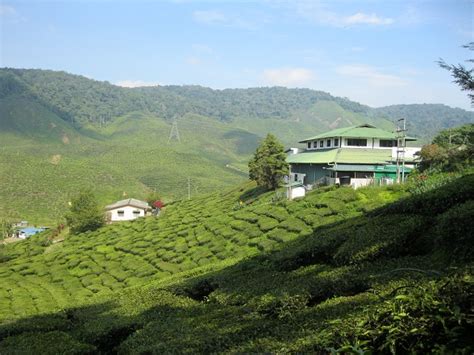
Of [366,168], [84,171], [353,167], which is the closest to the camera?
[366,168]

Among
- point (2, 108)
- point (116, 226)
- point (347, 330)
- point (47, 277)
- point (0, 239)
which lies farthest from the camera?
point (2, 108)

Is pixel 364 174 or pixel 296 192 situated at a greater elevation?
pixel 364 174

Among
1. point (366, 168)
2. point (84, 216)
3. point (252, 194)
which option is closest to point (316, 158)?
point (366, 168)

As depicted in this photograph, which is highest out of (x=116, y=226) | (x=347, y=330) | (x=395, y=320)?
(x=395, y=320)

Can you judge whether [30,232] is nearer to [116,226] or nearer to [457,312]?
[116,226]

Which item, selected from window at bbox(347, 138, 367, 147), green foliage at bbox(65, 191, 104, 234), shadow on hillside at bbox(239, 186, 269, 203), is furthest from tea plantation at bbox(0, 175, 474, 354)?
green foliage at bbox(65, 191, 104, 234)

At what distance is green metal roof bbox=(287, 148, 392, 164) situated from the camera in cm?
4162

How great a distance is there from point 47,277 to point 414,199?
128 ft

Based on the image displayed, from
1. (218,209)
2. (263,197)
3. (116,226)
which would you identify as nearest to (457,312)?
(263,197)

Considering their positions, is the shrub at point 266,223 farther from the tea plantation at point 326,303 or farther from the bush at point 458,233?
the bush at point 458,233

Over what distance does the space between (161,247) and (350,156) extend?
62.3 ft

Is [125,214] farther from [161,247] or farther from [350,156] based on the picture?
[350,156]

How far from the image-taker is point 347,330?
447 centimetres

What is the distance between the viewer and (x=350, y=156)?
1689 inches
